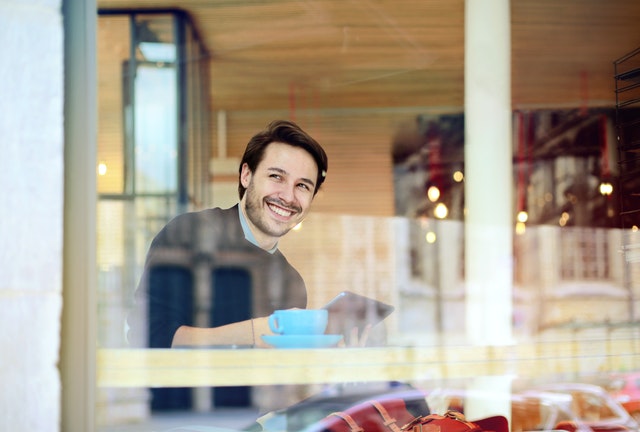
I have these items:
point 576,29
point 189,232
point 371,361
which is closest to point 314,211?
point 576,29

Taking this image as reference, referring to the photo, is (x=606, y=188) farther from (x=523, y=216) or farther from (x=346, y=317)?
(x=346, y=317)

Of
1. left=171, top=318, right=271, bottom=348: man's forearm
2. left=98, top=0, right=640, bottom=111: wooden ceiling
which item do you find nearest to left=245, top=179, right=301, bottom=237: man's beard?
left=171, top=318, right=271, bottom=348: man's forearm

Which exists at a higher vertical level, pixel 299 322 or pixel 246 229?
pixel 246 229

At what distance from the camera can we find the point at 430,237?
219 inches

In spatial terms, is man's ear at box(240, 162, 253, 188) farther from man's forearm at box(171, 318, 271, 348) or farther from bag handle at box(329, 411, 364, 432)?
bag handle at box(329, 411, 364, 432)

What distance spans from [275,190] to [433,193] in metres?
2.99

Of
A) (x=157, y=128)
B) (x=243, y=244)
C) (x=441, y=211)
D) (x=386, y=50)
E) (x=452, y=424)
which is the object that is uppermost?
(x=386, y=50)

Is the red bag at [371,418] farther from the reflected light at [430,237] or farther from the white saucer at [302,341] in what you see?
the reflected light at [430,237]

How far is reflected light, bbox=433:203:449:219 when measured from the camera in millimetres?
5379

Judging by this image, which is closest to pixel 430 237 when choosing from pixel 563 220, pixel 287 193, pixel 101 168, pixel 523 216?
pixel 523 216

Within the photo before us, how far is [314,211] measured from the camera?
17.6ft

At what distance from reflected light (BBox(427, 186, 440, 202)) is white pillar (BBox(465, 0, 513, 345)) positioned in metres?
2.36

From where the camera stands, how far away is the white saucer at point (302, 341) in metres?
1.59

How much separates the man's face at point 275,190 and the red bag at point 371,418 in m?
1.04
